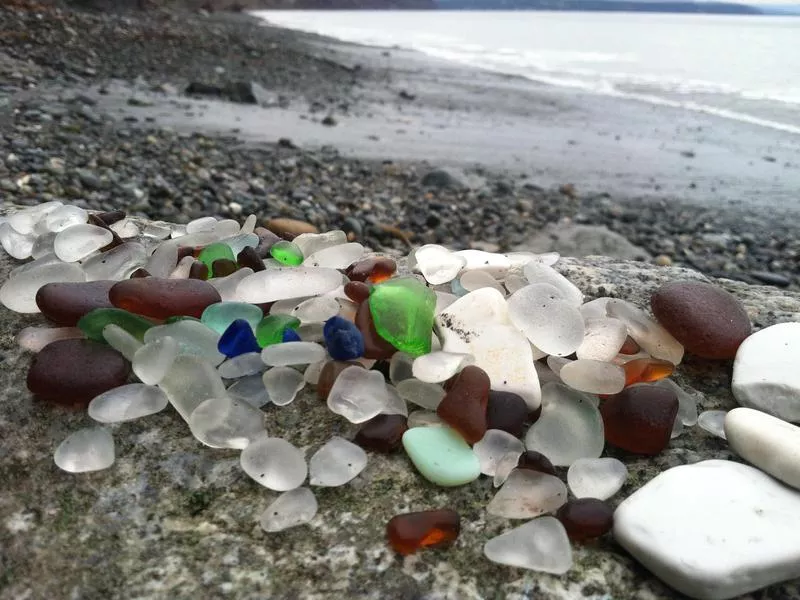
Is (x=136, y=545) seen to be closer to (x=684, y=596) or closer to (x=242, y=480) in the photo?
(x=242, y=480)

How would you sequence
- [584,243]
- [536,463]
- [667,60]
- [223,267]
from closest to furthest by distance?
[536,463] < [223,267] < [584,243] < [667,60]

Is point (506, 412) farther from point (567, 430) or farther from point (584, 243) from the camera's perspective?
point (584, 243)

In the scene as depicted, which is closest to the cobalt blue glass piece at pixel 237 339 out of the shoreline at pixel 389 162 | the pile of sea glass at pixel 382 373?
the pile of sea glass at pixel 382 373

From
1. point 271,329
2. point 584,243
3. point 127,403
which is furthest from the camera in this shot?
point 584,243

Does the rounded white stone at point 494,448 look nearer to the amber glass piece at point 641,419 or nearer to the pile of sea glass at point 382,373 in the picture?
the pile of sea glass at point 382,373

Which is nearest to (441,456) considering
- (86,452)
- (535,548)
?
(535,548)

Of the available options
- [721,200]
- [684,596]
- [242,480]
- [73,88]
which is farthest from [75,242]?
[73,88]

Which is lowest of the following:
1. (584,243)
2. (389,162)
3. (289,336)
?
(584,243)
